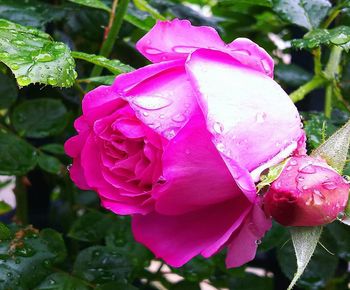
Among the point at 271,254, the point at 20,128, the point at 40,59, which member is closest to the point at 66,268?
the point at 20,128

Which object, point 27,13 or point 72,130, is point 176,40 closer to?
point 27,13

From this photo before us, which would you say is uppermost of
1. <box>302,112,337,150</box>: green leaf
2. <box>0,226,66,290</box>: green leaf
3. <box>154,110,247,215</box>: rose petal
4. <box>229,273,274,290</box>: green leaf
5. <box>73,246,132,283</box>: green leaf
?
<box>154,110,247,215</box>: rose petal

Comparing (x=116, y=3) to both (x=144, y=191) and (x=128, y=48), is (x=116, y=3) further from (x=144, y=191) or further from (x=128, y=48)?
(x=144, y=191)

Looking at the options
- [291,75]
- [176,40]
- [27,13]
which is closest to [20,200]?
[27,13]

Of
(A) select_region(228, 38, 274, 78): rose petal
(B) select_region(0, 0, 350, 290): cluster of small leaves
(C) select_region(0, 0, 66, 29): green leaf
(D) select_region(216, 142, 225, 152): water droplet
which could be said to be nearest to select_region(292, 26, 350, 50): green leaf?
(B) select_region(0, 0, 350, 290): cluster of small leaves

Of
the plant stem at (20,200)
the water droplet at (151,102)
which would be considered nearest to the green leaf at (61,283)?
the water droplet at (151,102)

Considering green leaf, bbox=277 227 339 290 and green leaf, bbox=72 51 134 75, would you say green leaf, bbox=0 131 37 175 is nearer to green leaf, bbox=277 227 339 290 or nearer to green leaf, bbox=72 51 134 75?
green leaf, bbox=72 51 134 75

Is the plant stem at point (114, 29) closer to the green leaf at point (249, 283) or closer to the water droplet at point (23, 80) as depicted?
the water droplet at point (23, 80)
